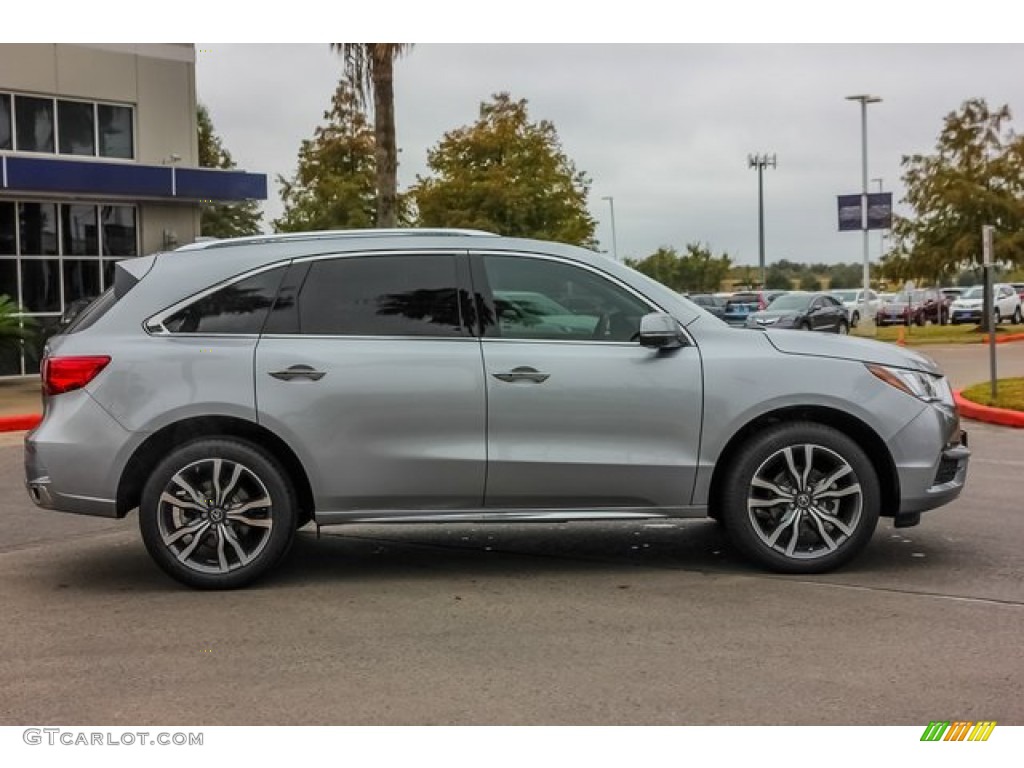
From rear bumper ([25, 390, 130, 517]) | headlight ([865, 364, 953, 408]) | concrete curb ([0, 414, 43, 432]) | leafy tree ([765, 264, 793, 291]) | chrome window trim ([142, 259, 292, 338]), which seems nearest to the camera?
rear bumper ([25, 390, 130, 517])

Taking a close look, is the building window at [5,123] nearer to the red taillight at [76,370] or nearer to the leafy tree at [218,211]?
the red taillight at [76,370]

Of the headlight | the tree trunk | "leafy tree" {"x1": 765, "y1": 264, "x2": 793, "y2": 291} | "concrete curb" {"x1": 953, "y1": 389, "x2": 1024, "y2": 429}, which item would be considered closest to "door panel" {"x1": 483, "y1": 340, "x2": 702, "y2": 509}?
the headlight

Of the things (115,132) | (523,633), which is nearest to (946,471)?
(523,633)

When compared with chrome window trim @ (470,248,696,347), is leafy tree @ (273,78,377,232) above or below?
above

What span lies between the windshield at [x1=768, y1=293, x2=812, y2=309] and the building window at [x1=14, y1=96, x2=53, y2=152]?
68.8ft

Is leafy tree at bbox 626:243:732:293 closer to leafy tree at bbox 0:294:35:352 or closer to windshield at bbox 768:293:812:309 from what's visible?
windshield at bbox 768:293:812:309

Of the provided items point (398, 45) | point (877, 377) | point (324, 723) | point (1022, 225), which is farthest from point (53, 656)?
point (1022, 225)

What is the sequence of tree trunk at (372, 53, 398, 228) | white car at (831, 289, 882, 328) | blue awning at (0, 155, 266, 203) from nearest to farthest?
blue awning at (0, 155, 266, 203), tree trunk at (372, 53, 398, 228), white car at (831, 289, 882, 328)

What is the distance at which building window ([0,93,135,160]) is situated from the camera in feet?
65.4

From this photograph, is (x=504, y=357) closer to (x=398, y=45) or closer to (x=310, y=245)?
(x=310, y=245)

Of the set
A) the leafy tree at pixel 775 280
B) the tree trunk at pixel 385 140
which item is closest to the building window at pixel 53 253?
the tree trunk at pixel 385 140

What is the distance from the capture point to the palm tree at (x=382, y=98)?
19438 mm

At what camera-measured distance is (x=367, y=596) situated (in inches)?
227

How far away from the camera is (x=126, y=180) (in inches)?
786
